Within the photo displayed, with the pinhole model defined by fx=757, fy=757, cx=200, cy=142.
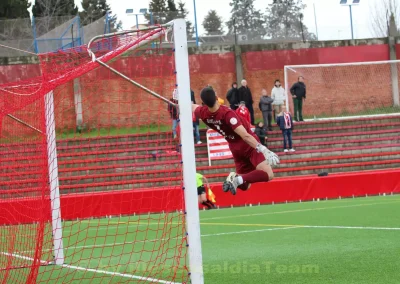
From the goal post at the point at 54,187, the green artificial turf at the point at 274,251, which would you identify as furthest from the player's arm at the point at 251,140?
the goal post at the point at 54,187

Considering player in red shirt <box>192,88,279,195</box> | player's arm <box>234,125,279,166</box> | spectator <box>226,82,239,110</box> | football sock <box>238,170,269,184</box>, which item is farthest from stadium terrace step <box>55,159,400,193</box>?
player's arm <box>234,125,279,166</box>

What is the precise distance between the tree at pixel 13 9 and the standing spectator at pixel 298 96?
22685 mm

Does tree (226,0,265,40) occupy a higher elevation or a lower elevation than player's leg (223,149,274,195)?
higher

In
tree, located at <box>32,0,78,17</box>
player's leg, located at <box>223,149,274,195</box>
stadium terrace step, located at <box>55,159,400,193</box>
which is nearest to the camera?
player's leg, located at <box>223,149,274,195</box>

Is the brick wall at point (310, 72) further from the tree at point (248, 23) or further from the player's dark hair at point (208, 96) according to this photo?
the player's dark hair at point (208, 96)

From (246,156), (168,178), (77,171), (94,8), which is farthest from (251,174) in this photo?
(94,8)

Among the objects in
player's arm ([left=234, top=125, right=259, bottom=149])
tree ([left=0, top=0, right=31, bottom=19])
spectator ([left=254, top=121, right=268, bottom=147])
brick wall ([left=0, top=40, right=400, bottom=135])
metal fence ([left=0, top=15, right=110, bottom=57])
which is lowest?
spectator ([left=254, top=121, right=268, bottom=147])

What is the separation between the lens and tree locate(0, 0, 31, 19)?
4488 centimetres

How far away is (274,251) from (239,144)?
157cm

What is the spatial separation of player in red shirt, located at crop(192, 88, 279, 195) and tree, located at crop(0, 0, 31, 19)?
36.8m

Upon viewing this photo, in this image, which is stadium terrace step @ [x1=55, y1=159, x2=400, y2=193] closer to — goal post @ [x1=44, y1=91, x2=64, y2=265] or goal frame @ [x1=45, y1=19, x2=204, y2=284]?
goal post @ [x1=44, y1=91, x2=64, y2=265]

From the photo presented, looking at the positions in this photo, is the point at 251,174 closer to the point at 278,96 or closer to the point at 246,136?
the point at 246,136

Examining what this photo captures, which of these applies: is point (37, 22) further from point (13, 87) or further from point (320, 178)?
point (13, 87)

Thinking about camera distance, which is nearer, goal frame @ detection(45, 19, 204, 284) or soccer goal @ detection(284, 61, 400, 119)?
goal frame @ detection(45, 19, 204, 284)
